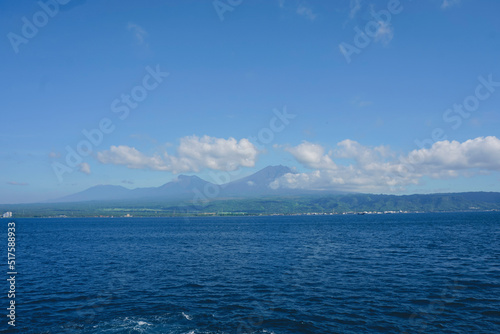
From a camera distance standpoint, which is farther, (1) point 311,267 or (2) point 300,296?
(1) point 311,267

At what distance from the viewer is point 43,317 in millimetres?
31359

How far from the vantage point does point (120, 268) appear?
56250 mm

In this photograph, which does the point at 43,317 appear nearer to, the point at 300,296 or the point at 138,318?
the point at 138,318

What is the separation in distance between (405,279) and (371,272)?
571 centimetres

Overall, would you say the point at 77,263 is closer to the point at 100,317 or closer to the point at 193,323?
the point at 100,317

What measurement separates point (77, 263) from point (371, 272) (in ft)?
185

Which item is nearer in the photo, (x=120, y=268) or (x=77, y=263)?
(x=120, y=268)

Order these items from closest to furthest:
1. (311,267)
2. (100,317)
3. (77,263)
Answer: (100,317) < (311,267) < (77,263)

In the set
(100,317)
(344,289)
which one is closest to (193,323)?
(100,317)

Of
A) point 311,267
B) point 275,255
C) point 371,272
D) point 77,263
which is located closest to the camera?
point 371,272

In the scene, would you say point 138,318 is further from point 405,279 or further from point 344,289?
point 405,279

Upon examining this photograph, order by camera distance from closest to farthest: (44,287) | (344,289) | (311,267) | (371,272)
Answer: (344,289)
(44,287)
(371,272)
(311,267)

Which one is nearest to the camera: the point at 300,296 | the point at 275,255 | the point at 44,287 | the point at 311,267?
the point at 300,296

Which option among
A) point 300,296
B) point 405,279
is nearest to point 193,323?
point 300,296
